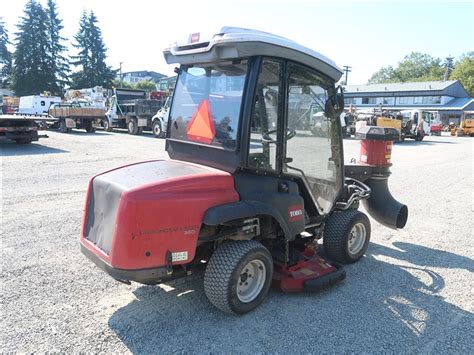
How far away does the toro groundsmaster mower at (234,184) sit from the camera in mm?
2939

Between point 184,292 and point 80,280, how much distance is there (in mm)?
1115

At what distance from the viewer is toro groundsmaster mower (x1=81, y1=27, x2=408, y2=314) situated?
2939 mm

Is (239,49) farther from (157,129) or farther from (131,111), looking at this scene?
(131,111)

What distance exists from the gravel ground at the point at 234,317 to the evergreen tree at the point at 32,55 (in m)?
52.7

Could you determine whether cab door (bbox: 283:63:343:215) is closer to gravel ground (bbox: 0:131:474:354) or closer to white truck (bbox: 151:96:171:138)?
gravel ground (bbox: 0:131:474:354)

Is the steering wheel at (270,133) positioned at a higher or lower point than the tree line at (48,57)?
lower

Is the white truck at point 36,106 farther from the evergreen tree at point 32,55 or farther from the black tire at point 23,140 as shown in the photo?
the evergreen tree at point 32,55

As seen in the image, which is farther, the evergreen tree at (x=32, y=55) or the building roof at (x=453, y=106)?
the building roof at (x=453, y=106)

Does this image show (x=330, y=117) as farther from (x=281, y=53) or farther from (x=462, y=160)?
(x=462, y=160)

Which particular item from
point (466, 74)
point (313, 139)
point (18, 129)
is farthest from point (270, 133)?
point (466, 74)

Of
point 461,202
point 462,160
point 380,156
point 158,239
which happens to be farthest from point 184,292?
point 462,160

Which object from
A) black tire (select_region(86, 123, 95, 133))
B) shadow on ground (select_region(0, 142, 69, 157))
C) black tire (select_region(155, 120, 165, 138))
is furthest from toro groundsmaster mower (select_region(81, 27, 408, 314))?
black tire (select_region(86, 123, 95, 133))

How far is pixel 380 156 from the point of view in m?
5.27

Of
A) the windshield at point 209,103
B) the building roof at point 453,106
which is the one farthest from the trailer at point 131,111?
the building roof at point 453,106
